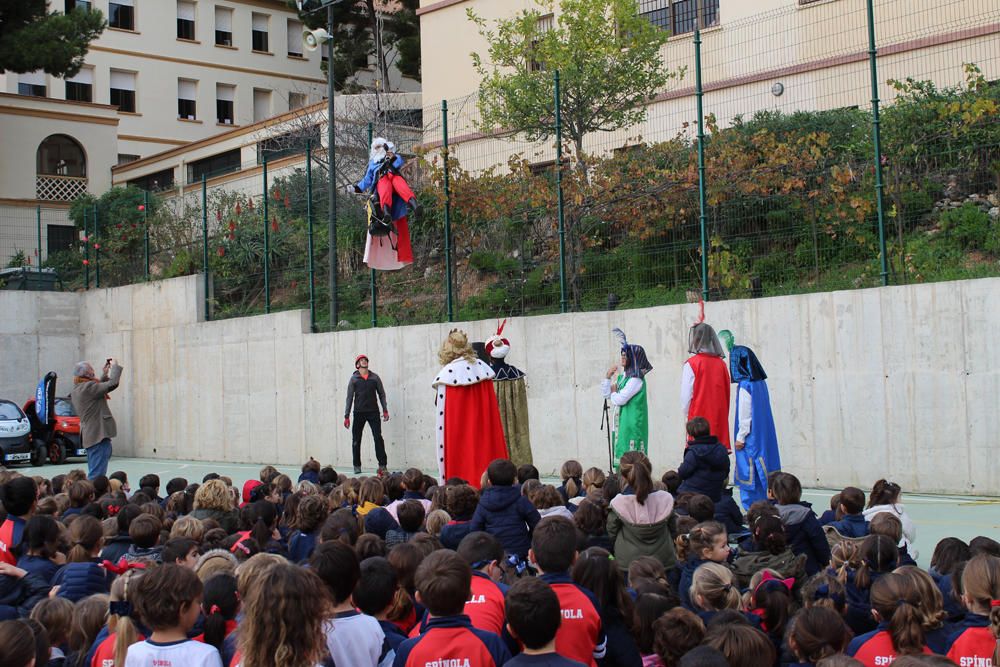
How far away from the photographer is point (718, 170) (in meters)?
14.1

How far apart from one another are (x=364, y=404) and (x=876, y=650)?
11968 mm

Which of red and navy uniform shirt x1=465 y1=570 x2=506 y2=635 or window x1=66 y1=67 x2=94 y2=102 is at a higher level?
window x1=66 y1=67 x2=94 y2=102

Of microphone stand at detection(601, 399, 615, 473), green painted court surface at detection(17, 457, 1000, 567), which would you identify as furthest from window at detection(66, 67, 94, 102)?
microphone stand at detection(601, 399, 615, 473)

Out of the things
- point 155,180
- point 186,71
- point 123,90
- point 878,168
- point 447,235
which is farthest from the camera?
point 186,71

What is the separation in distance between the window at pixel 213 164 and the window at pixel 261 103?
700 centimetres

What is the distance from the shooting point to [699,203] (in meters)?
13.9

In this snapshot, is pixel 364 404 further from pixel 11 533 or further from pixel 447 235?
pixel 11 533

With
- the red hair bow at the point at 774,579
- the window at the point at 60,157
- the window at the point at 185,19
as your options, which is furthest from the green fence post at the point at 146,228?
the window at the point at 185,19

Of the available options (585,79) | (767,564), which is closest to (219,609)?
(767,564)

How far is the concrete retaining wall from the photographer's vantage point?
1122 cm

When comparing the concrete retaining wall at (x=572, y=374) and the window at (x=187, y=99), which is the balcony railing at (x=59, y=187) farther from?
the concrete retaining wall at (x=572, y=374)

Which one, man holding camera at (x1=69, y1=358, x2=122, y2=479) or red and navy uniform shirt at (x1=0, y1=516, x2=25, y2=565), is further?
man holding camera at (x1=69, y1=358, x2=122, y2=479)

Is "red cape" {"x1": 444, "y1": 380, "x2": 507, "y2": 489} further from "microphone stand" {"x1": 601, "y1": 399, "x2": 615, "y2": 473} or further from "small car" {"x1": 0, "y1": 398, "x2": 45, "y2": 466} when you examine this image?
"small car" {"x1": 0, "y1": 398, "x2": 45, "y2": 466}

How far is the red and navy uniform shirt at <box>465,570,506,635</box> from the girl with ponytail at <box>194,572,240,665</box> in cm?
102
